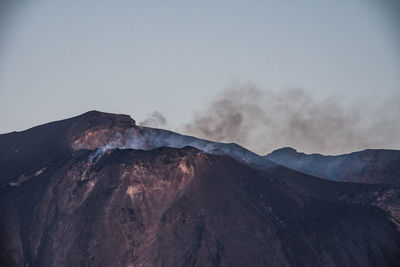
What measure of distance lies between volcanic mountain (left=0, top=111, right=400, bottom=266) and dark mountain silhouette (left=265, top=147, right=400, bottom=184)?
1137 inches

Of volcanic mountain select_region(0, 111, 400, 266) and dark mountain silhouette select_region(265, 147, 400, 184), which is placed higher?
dark mountain silhouette select_region(265, 147, 400, 184)

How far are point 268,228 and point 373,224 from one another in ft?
67.7

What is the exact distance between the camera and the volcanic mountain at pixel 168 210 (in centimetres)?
9375

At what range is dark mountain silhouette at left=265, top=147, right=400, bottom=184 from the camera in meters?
153

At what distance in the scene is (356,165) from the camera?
163250 millimetres

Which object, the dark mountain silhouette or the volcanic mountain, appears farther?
the dark mountain silhouette

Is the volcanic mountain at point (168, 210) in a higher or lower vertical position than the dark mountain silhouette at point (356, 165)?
lower

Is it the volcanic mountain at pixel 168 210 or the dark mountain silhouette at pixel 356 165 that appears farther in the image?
the dark mountain silhouette at pixel 356 165

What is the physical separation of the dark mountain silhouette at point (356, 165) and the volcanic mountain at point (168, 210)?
2888 centimetres

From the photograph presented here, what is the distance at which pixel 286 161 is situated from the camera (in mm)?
184375

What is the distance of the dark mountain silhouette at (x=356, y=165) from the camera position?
503ft

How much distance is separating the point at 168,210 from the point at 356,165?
7820cm

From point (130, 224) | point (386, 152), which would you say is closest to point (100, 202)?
point (130, 224)

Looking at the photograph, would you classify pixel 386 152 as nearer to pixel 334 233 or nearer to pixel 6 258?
pixel 334 233
